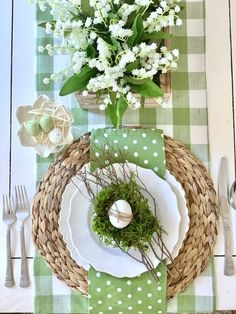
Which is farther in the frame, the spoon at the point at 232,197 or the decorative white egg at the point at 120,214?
the spoon at the point at 232,197

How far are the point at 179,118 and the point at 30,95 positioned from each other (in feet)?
1.01

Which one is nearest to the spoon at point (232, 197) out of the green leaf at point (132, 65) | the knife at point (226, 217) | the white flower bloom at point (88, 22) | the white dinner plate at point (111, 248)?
the knife at point (226, 217)

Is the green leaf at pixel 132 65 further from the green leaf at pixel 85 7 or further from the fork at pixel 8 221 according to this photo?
the fork at pixel 8 221

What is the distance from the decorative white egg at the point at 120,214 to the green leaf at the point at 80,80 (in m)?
0.21

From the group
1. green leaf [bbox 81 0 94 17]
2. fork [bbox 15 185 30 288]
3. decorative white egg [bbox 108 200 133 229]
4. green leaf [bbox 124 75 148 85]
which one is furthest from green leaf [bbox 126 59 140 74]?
fork [bbox 15 185 30 288]

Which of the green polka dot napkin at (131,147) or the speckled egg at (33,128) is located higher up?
the speckled egg at (33,128)

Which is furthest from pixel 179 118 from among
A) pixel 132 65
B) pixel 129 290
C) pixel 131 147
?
pixel 129 290

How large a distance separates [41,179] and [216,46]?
1.49 ft

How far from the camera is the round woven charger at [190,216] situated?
967 millimetres

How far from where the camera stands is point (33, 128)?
3.03 feet

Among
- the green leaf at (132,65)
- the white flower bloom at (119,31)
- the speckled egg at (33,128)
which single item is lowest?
the speckled egg at (33,128)

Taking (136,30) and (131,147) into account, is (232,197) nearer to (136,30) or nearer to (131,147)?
(131,147)

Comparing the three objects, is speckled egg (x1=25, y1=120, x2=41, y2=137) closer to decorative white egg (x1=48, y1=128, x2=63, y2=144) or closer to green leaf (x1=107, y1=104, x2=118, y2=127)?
decorative white egg (x1=48, y1=128, x2=63, y2=144)

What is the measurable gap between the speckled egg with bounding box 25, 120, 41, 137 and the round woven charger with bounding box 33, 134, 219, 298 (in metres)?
0.09
